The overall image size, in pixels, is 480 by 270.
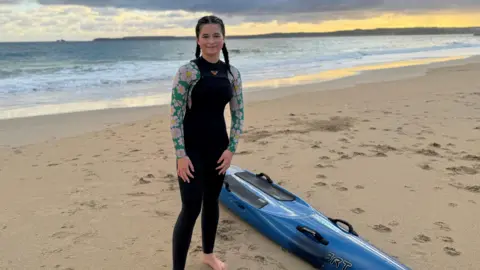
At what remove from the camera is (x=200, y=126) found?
2.58 meters

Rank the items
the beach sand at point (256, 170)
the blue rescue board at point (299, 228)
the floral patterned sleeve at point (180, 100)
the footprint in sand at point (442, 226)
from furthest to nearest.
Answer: the footprint in sand at point (442, 226) → the beach sand at point (256, 170) → the blue rescue board at point (299, 228) → the floral patterned sleeve at point (180, 100)

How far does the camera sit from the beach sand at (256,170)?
337 cm

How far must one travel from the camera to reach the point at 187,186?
2.60 metres

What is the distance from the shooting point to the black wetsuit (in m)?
2.53

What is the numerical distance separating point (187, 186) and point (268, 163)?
3.06 meters

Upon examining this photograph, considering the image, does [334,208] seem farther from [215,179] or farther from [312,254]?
[215,179]

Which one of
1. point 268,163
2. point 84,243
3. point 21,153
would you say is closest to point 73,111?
point 21,153

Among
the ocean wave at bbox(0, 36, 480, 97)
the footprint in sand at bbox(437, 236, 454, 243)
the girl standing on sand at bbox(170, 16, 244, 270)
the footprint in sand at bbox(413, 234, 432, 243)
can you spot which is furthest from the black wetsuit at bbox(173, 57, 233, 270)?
the ocean wave at bbox(0, 36, 480, 97)

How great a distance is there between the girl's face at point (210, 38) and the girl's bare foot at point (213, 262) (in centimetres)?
157

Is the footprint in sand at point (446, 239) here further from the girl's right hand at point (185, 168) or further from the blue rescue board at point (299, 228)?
the girl's right hand at point (185, 168)

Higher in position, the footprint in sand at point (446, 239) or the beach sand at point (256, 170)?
the beach sand at point (256, 170)

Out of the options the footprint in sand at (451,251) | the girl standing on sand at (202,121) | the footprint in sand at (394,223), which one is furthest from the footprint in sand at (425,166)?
the girl standing on sand at (202,121)

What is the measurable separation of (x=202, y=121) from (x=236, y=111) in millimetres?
295

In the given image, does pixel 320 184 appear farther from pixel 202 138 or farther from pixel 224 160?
A: pixel 202 138
